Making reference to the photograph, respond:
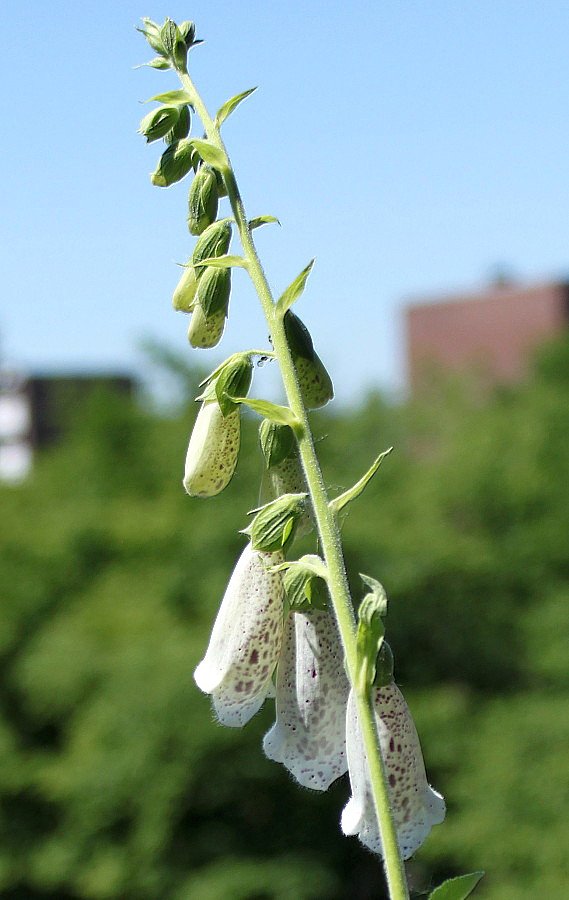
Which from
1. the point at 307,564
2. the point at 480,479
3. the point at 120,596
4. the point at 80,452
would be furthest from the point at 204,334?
the point at 80,452

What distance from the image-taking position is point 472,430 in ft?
22.0

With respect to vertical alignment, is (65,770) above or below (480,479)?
below

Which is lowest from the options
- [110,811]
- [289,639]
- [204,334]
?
[110,811]

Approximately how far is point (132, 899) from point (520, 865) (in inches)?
56.3

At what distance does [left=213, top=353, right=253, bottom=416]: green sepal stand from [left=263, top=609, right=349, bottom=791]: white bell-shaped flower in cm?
16

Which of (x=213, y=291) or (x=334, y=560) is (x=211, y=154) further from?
(x=334, y=560)

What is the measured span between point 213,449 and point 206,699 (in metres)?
3.51

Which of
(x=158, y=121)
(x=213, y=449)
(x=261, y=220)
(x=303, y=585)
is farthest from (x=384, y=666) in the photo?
(x=158, y=121)

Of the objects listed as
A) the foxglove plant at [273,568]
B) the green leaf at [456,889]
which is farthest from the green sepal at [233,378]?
the green leaf at [456,889]

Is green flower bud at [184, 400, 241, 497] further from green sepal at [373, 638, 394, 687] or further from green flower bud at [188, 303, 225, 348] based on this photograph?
green sepal at [373, 638, 394, 687]

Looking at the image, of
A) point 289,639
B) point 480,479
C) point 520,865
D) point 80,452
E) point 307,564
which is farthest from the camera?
point 80,452

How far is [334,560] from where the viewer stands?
621 millimetres

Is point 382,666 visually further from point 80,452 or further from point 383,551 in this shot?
point 80,452

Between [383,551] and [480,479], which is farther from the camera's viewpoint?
[480,479]
